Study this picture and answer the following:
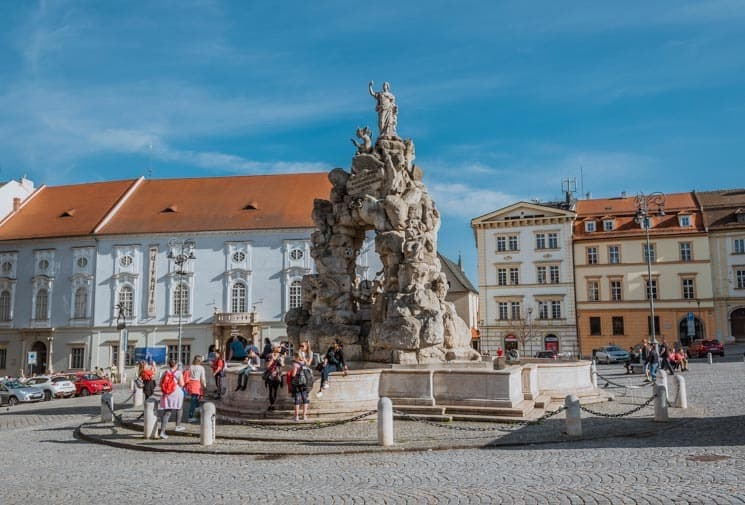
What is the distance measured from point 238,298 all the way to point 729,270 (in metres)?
33.9

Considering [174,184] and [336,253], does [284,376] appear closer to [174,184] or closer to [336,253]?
[336,253]

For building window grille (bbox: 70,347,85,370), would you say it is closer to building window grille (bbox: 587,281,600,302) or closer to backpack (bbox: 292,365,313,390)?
building window grille (bbox: 587,281,600,302)

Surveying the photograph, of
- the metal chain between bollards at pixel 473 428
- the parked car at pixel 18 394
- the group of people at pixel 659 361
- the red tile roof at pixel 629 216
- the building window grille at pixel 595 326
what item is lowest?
the parked car at pixel 18 394

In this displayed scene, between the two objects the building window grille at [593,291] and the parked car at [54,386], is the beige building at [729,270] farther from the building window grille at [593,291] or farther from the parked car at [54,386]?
the parked car at [54,386]

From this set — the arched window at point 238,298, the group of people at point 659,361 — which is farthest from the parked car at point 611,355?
the arched window at point 238,298

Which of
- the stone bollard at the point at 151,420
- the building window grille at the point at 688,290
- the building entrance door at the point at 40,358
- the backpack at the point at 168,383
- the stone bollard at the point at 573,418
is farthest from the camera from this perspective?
the building entrance door at the point at 40,358

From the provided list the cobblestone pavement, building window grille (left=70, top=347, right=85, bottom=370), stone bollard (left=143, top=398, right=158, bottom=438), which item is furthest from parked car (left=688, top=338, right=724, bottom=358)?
building window grille (left=70, top=347, right=85, bottom=370)

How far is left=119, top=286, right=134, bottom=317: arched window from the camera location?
152 feet

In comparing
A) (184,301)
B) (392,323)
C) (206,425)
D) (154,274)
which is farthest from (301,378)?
(154,274)

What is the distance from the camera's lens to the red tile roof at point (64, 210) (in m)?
48.6

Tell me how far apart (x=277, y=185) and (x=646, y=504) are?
45.2m

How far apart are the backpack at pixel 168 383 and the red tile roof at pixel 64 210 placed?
39032mm

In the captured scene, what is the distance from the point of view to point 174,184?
51688 mm

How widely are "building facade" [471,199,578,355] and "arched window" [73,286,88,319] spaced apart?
28615 mm
